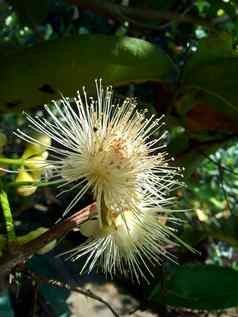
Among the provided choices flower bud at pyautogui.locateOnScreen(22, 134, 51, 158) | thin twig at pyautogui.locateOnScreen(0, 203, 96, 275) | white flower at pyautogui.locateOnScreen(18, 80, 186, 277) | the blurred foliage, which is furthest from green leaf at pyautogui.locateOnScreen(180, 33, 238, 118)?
thin twig at pyautogui.locateOnScreen(0, 203, 96, 275)

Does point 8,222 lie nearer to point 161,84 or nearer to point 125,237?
point 125,237

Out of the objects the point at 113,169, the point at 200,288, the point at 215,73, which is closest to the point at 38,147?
the point at 113,169

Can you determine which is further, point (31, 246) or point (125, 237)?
point (125, 237)

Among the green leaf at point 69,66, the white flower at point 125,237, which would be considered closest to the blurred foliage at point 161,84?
the green leaf at point 69,66

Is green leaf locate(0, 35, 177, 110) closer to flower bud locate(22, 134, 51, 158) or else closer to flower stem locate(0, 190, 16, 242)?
flower bud locate(22, 134, 51, 158)

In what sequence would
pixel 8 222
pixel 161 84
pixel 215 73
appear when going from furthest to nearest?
pixel 161 84, pixel 215 73, pixel 8 222

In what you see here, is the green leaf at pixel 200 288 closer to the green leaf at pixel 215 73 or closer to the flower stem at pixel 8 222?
the green leaf at pixel 215 73

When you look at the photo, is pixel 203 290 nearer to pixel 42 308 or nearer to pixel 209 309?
pixel 209 309

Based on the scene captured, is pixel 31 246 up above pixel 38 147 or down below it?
below
